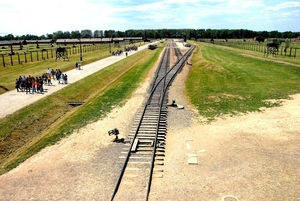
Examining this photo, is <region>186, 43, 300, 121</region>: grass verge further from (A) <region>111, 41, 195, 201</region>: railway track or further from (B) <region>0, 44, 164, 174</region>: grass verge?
(B) <region>0, 44, 164, 174</region>: grass verge

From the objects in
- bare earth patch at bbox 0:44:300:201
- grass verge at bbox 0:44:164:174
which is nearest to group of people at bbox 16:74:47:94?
grass verge at bbox 0:44:164:174

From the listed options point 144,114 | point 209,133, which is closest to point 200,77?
point 144,114

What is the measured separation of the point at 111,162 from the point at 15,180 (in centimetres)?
406

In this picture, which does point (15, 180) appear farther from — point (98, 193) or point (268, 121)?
point (268, 121)

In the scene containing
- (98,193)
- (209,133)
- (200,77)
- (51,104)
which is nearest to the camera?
(98,193)

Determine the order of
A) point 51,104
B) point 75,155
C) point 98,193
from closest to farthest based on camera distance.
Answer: point 98,193, point 75,155, point 51,104

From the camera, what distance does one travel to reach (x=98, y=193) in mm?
9789

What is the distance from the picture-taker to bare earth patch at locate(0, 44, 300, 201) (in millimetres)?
9875

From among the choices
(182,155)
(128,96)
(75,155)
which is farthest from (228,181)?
(128,96)

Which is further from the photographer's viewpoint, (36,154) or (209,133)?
(209,133)

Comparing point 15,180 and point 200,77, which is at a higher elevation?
point 200,77

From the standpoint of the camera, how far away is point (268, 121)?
16.9m

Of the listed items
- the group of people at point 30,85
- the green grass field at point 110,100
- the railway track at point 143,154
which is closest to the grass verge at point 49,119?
the green grass field at point 110,100

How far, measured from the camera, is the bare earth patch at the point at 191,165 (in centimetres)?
988
